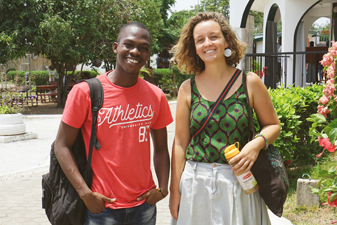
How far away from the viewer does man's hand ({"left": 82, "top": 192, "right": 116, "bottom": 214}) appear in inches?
85.4

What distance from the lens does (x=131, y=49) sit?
2.32m

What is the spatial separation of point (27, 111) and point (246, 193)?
53.1ft

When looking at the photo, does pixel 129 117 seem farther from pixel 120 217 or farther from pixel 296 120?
pixel 296 120

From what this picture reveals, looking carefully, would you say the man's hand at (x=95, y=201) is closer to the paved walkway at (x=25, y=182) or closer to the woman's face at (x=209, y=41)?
the woman's face at (x=209, y=41)

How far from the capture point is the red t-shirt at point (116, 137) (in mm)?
2205

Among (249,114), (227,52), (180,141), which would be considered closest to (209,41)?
(227,52)

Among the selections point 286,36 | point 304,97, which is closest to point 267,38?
point 286,36

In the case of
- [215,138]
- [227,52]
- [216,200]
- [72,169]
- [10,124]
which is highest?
[227,52]

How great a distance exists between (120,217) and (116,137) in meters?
0.48

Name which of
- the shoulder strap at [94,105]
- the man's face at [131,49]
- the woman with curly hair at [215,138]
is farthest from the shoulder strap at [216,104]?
the shoulder strap at [94,105]

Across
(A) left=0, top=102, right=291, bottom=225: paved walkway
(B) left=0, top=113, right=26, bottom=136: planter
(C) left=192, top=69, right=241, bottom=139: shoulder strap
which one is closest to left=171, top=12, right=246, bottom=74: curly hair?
(C) left=192, top=69, right=241, bottom=139: shoulder strap

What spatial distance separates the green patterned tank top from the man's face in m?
0.48

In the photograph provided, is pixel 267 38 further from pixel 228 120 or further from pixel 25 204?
pixel 228 120

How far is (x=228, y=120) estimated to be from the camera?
2.33 m
